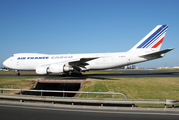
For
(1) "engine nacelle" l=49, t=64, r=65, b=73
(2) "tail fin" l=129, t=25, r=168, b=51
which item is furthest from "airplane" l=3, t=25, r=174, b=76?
(1) "engine nacelle" l=49, t=64, r=65, b=73

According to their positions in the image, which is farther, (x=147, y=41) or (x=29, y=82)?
(x=147, y=41)

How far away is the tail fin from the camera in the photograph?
81.3 ft

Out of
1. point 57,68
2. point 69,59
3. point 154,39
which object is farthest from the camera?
point 154,39

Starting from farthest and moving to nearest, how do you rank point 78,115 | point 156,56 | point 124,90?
point 156,56 < point 124,90 < point 78,115

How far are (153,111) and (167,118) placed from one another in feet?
3.85

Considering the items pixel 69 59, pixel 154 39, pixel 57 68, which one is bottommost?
pixel 57 68

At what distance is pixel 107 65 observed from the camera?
24438 mm

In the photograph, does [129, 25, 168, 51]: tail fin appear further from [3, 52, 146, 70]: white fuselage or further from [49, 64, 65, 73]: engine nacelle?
[49, 64, 65, 73]: engine nacelle

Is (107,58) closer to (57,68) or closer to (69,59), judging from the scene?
(69,59)

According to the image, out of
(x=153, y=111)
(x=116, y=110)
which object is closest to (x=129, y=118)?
(x=116, y=110)

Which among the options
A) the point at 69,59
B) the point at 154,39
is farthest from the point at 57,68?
the point at 154,39

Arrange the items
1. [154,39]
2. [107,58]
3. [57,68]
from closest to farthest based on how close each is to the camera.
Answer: [57,68] < [107,58] < [154,39]

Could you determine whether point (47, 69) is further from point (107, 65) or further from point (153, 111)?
point (153, 111)

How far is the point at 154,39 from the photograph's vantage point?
985 inches
